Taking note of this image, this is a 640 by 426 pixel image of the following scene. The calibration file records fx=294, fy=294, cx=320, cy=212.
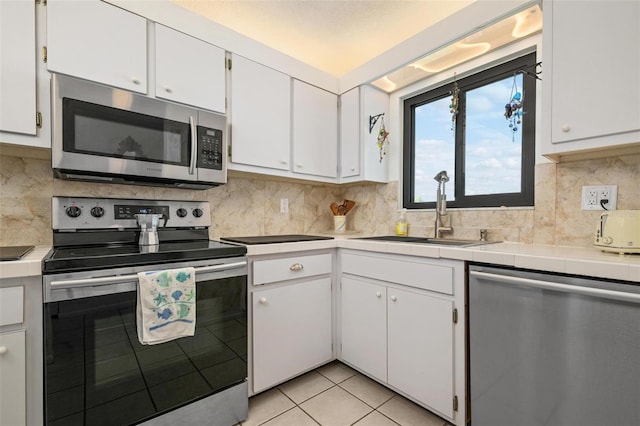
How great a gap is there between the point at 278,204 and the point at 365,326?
1131 millimetres

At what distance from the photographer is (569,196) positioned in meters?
1.52

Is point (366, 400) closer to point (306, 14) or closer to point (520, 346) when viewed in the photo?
point (520, 346)

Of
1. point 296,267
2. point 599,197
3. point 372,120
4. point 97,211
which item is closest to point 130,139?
point 97,211

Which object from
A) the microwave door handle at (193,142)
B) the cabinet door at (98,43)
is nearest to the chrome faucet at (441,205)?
the microwave door handle at (193,142)

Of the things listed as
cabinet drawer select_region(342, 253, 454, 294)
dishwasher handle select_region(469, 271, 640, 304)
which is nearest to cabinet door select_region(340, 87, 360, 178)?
cabinet drawer select_region(342, 253, 454, 294)

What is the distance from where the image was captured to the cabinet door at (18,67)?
120 cm

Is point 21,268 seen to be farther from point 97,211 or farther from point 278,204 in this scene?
point 278,204

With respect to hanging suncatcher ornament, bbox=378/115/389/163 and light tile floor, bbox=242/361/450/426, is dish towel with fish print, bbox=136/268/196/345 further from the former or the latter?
hanging suncatcher ornament, bbox=378/115/389/163

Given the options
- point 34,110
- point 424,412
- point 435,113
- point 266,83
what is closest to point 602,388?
point 424,412

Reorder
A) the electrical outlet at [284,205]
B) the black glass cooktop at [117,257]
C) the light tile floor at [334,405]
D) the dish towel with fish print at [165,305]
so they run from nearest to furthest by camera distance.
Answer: the black glass cooktop at [117,257] < the dish towel with fish print at [165,305] < the light tile floor at [334,405] < the electrical outlet at [284,205]

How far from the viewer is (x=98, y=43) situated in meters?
1.38

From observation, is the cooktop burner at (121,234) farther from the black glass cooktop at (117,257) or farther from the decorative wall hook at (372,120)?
the decorative wall hook at (372,120)

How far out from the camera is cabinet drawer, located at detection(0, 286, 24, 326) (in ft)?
3.25

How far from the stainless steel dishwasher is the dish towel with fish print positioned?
124cm
